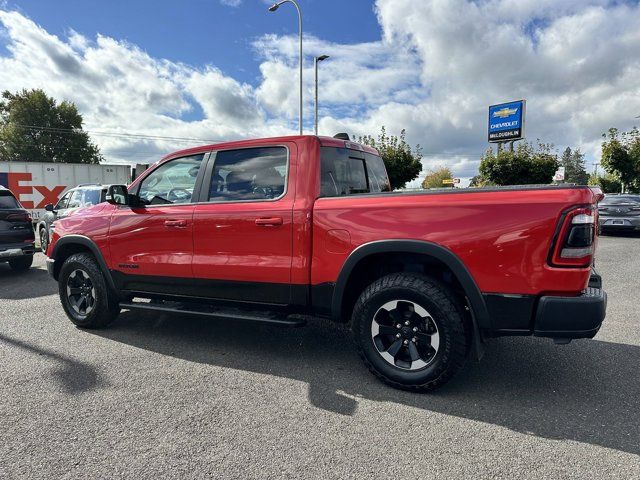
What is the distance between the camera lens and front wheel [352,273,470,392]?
2881 mm

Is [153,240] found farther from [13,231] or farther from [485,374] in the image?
[13,231]

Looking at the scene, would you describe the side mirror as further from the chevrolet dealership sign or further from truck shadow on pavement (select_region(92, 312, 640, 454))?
the chevrolet dealership sign

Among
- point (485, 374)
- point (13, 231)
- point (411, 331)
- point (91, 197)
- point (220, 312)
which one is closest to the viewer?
point (411, 331)

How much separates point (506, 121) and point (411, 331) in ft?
121

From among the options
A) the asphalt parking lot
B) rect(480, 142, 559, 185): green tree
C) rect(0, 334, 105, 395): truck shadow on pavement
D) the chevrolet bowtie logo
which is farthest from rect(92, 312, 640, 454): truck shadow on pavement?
the chevrolet bowtie logo

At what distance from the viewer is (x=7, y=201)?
7.61m

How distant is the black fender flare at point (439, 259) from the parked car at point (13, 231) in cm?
707

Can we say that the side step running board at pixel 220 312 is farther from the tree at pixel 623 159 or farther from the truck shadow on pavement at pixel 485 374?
the tree at pixel 623 159

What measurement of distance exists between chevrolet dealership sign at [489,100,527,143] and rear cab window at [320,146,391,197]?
1343 inches

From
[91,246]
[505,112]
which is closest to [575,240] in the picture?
[91,246]

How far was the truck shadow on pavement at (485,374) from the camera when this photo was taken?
2.68 meters

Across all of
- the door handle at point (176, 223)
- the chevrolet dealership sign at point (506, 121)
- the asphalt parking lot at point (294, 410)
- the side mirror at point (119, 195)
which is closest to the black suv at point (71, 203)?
the side mirror at point (119, 195)

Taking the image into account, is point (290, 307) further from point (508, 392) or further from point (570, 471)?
point (570, 471)

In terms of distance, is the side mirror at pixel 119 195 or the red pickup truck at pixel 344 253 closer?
the red pickup truck at pixel 344 253
